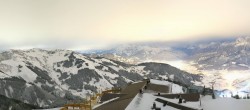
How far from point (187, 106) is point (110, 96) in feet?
220

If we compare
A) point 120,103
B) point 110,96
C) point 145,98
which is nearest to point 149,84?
point 110,96

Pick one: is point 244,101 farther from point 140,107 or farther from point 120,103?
point 120,103

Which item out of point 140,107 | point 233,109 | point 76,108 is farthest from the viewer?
point 76,108

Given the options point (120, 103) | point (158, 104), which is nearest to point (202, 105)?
point (158, 104)

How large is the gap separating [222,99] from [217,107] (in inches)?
303

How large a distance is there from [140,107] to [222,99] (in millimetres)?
18175

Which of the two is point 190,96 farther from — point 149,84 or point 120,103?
point 149,84

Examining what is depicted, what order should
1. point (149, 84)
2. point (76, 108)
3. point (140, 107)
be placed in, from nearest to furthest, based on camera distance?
point (140, 107) < point (76, 108) < point (149, 84)

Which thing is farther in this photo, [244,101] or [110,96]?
[110,96]

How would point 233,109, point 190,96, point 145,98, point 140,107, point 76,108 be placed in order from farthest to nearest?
point 76,108 → point 190,96 → point 145,98 → point 140,107 → point 233,109

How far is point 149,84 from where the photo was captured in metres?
155

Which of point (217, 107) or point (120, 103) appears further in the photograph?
point (120, 103)

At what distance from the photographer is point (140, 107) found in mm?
93938

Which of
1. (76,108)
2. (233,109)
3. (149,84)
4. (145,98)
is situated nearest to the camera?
(233,109)
